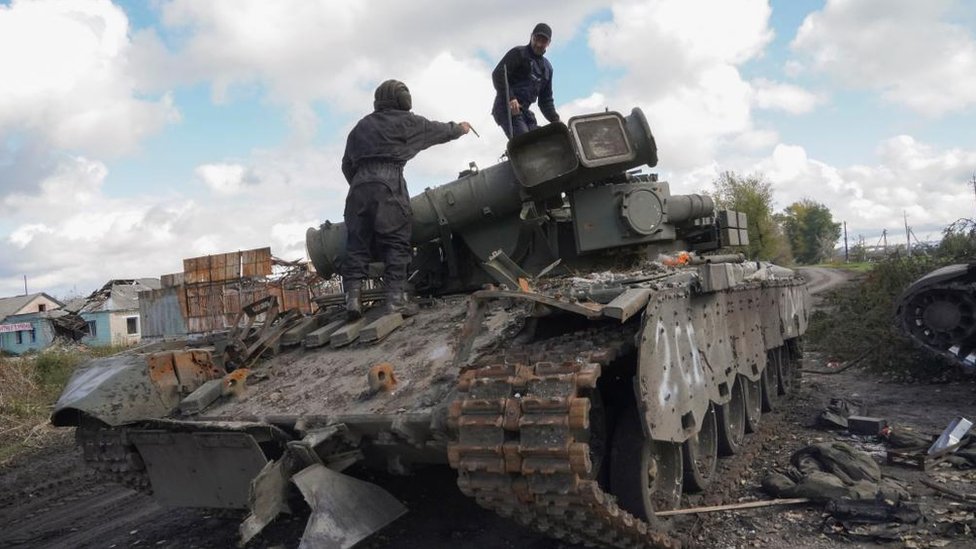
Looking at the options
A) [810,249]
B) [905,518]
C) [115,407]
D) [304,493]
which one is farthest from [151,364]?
[810,249]

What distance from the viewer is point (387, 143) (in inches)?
252

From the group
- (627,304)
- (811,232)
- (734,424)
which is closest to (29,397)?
(734,424)

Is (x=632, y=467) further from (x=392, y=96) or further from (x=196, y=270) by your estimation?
(x=196, y=270)

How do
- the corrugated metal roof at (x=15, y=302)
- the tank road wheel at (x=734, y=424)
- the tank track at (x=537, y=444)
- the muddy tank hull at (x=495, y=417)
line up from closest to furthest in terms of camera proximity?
1. the tank track at (x=537, y=444)
2. the muddy tank hull at (x=495, y=417)
3. the tank road wheel at (x=734, y=424)
4. the corrugated metal roof at (x=15, y=302)

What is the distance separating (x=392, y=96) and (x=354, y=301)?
5.78ft

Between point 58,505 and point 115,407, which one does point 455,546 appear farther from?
point 58,505

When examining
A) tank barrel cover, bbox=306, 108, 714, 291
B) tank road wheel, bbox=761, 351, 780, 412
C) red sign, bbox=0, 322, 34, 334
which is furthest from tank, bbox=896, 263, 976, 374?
red sign, bbox=0, 322, 34, 334

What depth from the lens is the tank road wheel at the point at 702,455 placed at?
5.77 m

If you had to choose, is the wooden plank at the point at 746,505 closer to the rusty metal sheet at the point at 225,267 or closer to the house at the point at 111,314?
the rusty metal sheet at the point at 225,267

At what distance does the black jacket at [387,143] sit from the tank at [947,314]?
8006 mm

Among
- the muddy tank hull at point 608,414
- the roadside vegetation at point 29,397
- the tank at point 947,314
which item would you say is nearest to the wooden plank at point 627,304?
the muddy tank hull at point 608,414

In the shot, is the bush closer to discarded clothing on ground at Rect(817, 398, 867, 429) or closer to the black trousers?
the black trousers

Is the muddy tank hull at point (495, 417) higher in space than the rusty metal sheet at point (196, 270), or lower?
lower

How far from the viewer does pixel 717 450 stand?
22.6 ft
